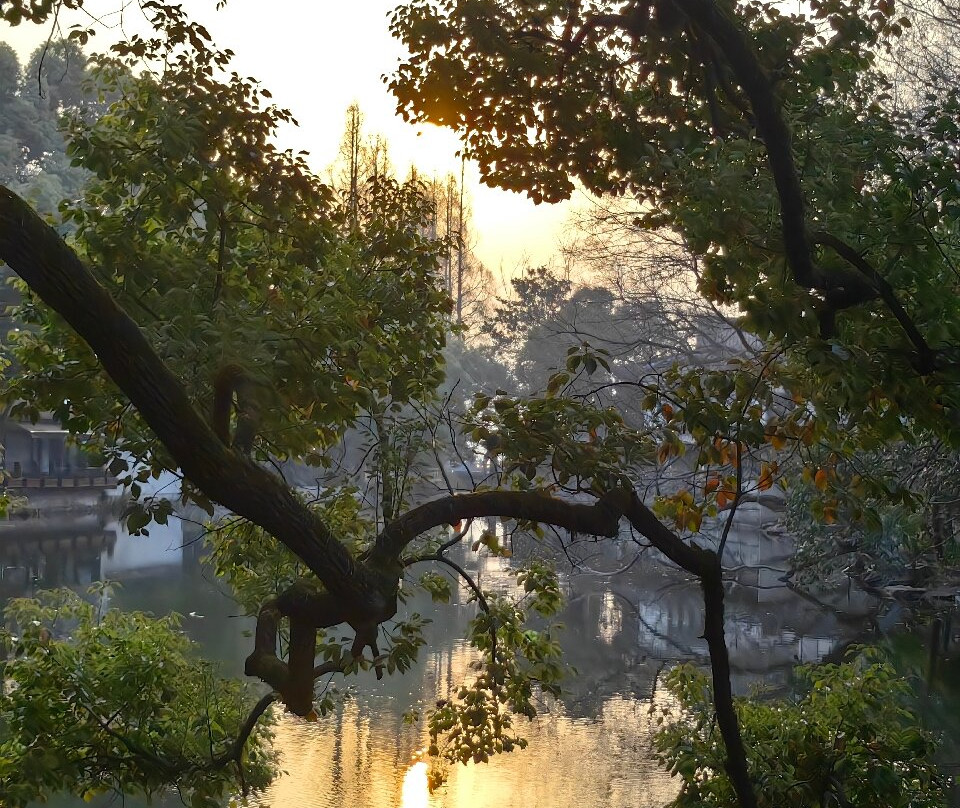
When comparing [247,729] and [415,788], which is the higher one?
[247,729]

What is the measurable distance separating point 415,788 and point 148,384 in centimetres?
867

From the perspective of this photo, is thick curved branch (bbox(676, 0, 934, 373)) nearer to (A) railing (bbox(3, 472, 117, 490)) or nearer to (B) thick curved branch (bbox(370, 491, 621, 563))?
(B) thick curved branch (bbox(370, 491, 621, 563))

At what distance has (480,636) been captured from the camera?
5320mm

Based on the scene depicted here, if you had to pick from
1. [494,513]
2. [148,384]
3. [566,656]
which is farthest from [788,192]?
[566,656]

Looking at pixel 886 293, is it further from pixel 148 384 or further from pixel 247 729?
pixel 247 729

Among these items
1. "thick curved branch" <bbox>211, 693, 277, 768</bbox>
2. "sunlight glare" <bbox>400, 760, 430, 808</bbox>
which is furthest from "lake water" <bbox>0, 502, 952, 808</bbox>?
"thick curved branch" <bbox>211, 693, 277, 768</bbox>

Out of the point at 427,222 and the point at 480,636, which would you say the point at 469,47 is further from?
the point at 480,636

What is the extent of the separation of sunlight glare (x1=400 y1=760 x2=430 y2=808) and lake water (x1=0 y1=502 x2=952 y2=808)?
0.02m

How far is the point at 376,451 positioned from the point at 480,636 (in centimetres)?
111

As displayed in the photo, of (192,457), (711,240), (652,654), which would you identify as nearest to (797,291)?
(711,240)

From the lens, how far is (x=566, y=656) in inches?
600

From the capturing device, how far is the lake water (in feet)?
34.1

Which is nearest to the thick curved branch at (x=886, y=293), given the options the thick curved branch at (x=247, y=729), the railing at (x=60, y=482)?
the thick curved branch at (x=247, y=729)

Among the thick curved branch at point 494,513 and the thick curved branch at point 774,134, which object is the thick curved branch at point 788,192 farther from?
the thick curved branch at point 494,513
